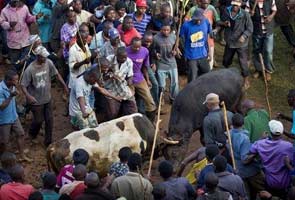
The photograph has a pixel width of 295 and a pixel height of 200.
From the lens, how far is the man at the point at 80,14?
1509 centimetres

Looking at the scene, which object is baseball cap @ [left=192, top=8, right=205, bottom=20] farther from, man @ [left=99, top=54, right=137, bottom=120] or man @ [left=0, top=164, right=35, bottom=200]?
man @ [left=0, top=164, right=35, bottom=200]

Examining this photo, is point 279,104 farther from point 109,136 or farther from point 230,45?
point 109,136

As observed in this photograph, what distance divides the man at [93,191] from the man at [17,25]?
21.1ft

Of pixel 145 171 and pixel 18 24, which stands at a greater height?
pixel 18 24

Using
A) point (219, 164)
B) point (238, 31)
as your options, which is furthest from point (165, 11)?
point (219, 164)

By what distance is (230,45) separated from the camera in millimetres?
16188

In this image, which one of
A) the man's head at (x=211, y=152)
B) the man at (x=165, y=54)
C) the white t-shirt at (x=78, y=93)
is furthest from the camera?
the man at (x=165, y=54)

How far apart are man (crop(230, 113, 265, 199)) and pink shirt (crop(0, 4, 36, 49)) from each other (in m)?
5.82

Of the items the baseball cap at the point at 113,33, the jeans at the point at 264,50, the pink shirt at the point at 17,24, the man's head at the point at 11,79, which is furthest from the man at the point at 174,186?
the jeans at the point at 264,50

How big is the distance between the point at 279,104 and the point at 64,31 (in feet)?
16.4

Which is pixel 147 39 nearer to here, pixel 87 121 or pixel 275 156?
pixel 87 121

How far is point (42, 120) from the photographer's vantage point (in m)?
13.6

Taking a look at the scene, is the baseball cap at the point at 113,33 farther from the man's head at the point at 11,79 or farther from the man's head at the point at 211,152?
the man's head at the point at 211,152

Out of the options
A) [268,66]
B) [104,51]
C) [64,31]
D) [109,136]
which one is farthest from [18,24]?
[268,66]
